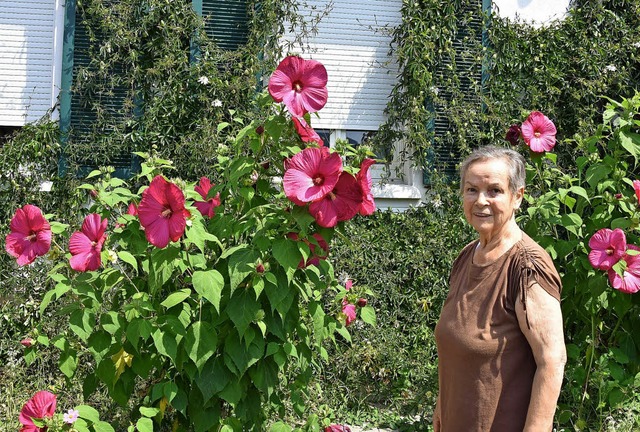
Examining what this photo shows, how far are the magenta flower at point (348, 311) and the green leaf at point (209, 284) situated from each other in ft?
2.75

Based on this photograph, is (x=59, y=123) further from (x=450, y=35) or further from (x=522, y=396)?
(x=522, y=396)

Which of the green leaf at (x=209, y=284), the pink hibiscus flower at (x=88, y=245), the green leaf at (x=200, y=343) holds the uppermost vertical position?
the pink hibiscus flower at (x=88, y=245)

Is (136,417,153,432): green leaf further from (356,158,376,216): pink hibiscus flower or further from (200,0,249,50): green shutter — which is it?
(200,0,249,50): green shutter

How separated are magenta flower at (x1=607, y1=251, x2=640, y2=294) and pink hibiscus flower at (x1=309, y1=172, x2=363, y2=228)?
143 centimetres

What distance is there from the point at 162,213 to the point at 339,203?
2.00 ft

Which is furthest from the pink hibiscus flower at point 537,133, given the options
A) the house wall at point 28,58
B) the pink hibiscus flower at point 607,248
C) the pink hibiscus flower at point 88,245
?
the house wall at point 28,58

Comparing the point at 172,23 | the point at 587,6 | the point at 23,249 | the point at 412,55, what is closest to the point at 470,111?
the point at 412,55

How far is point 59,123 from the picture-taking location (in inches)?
217

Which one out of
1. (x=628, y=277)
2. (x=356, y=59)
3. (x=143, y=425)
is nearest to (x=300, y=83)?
(x=143, y=425)

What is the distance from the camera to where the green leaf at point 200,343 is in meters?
2.81

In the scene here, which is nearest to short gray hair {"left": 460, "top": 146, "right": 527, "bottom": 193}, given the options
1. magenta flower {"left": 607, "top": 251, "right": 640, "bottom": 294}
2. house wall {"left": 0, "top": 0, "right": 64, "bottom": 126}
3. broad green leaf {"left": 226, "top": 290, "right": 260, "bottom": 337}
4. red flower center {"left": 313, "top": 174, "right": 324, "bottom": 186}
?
red flower center {"left": 313, "top": 174, "right": 324, "bottom": 186}

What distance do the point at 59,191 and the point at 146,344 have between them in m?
2.72

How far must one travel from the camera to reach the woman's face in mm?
2377

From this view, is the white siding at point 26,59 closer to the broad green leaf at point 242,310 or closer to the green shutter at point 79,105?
the green shutter at point 79,105
